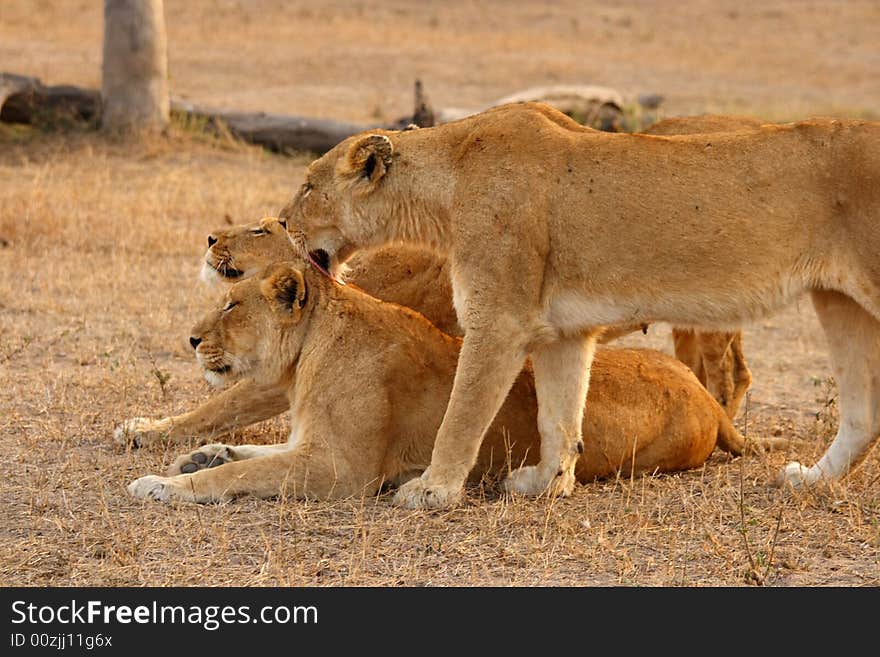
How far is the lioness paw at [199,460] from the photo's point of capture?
244 inches

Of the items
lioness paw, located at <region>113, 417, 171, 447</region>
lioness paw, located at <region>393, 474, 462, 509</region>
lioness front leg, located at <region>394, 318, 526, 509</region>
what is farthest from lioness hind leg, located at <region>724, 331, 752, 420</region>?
lioness paw, located at <region>113, 417, 171, 447</region>

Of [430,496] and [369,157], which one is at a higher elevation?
[369,157]

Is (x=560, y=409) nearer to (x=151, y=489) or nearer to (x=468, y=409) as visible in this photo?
(x=468, y=409)

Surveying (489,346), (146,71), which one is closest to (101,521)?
(489,346)

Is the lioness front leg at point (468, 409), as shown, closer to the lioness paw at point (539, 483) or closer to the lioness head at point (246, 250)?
the lioness paw at point (539, 483)

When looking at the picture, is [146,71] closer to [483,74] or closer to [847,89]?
[483,74]

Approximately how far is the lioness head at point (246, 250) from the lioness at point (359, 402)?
0.16 metres

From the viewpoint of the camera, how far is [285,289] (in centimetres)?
612

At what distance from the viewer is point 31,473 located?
20.2ft

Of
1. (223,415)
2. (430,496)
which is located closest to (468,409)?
Answer: (430,496)

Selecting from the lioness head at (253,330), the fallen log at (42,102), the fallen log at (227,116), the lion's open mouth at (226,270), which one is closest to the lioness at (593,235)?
the lioness head at (253,330)

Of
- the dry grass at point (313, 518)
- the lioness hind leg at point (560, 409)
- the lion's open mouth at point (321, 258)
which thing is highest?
the lion's open mouth at point (321, 258)

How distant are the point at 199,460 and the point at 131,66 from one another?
923 cm
